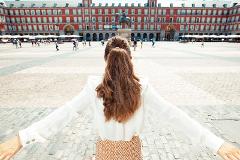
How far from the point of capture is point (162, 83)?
350 inches

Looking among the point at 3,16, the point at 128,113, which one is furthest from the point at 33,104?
the point at 3,16

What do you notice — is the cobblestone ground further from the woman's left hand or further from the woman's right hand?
the woman's right hand

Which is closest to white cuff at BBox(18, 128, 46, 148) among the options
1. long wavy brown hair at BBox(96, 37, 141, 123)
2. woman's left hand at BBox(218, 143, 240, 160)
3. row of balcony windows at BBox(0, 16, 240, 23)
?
long wavy brown hair at BBox(96, 37, 141, 123)

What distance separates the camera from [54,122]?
1474mm

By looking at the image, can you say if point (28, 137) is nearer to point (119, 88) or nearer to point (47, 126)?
point (47, 126)

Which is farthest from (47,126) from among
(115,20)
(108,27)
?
(108,27)

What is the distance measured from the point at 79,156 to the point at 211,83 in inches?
279

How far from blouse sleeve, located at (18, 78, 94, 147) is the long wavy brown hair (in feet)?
0.47

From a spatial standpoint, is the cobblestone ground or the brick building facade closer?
the cobblestone ground

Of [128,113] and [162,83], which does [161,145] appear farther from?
[162,83]

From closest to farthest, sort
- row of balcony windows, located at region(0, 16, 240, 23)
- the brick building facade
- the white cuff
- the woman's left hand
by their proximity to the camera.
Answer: the woman's left hand → the white cuff → the brick building facade → row of balcony windows, located at region(0, 16, 240, 23)

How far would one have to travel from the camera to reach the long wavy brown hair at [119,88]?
57.4 inches

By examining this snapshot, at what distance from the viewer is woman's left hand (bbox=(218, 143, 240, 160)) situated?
4.10ft

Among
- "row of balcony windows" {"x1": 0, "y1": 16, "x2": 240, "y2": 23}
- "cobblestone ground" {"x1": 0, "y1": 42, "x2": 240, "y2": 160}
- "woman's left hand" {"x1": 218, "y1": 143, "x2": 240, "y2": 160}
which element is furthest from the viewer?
"row of balcony windows" {"x1": 0, "y1": 16, "x2": 240, "y2": 23}
